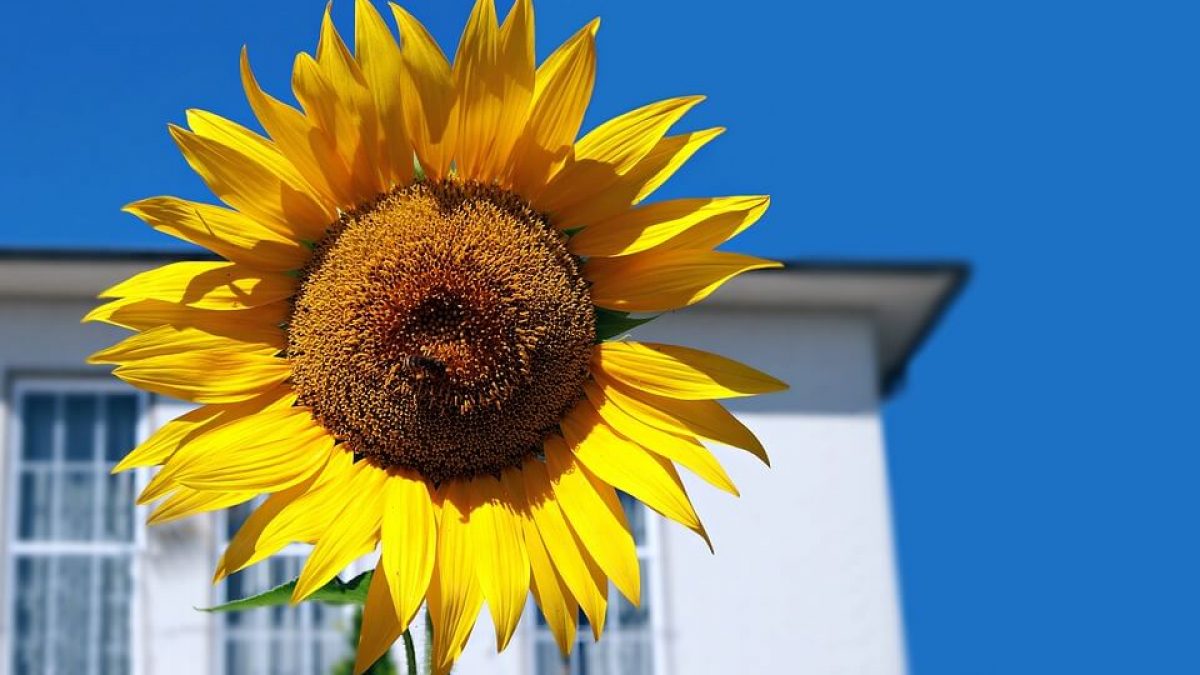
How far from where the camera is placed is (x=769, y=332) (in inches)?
539

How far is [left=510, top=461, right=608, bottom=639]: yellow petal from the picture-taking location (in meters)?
1.56

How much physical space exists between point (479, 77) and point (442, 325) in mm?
255

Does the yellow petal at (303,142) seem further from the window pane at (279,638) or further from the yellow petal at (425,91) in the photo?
the window pane at (279,638)

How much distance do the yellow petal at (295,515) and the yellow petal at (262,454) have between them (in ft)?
0.05

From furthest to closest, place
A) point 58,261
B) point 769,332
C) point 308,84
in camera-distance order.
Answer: point 769,332 → point 58,261 → point 308,84

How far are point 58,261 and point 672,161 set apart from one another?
36.4ft

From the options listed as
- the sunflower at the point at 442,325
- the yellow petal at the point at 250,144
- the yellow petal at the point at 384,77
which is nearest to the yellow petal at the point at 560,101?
the sunflower at the point at 442,325

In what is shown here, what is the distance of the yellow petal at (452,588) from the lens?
1523mm

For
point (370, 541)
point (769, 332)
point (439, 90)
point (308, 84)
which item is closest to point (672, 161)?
point (439, 90)

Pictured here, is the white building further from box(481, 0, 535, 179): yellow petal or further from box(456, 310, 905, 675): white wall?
box(481, 0, 535, 179): yellow petal

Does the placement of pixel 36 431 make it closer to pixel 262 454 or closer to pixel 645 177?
pixel 262 454

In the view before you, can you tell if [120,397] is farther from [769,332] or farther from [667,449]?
[667,449]

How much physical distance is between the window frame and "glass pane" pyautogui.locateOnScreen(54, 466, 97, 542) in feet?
0.26

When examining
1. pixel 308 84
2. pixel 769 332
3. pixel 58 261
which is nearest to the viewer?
pixel 308 84
